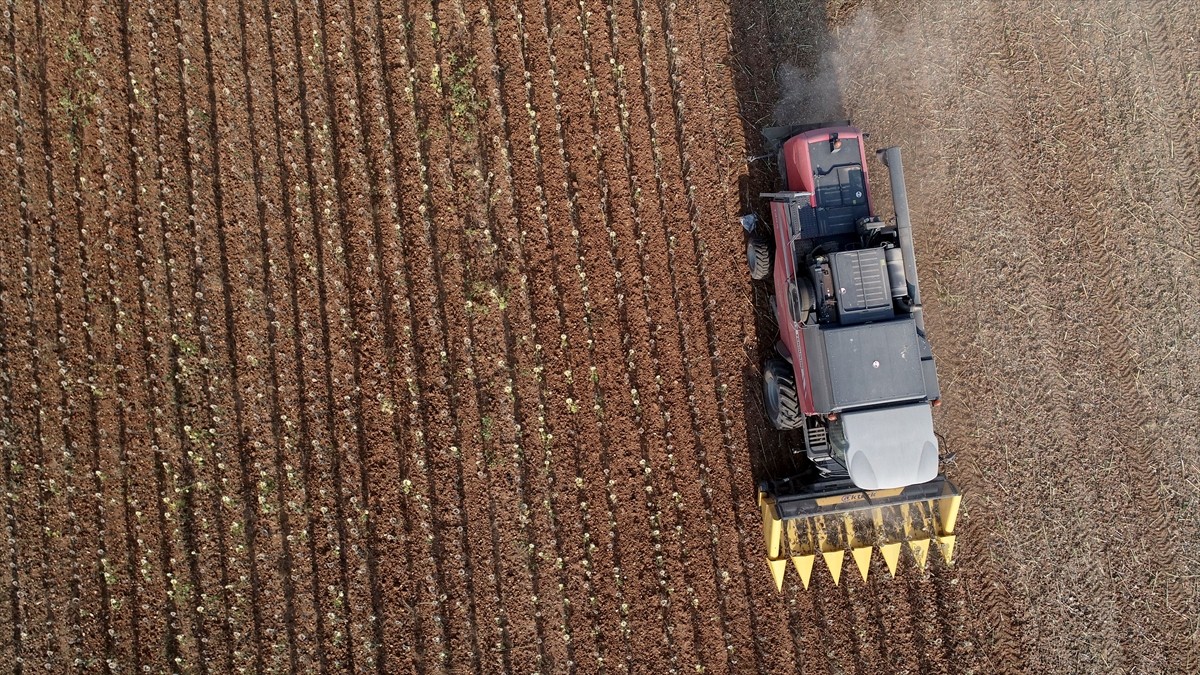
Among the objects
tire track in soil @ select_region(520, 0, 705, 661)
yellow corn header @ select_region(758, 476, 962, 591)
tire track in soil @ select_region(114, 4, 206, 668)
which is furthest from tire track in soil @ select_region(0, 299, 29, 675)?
yellow corn header @ select_region(758, 476, 962, 591)

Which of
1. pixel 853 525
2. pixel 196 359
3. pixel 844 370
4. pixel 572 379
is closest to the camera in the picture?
pixel 844 370

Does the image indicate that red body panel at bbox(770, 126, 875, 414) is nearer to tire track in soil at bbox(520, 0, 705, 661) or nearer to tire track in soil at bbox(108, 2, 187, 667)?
tire track in soil at bbox(520, 0, 705, 661)

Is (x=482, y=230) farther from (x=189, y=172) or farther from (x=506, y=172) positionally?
(x=189, y=172)

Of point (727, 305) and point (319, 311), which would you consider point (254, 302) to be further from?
point (727, 305)

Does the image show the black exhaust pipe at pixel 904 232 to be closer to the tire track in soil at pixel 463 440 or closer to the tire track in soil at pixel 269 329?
the tire track in soil at pixel 463 440

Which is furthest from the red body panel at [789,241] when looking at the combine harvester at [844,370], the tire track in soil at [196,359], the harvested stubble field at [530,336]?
the tire track in soil at [196,359]

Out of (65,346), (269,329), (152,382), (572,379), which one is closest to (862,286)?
(572,379)
